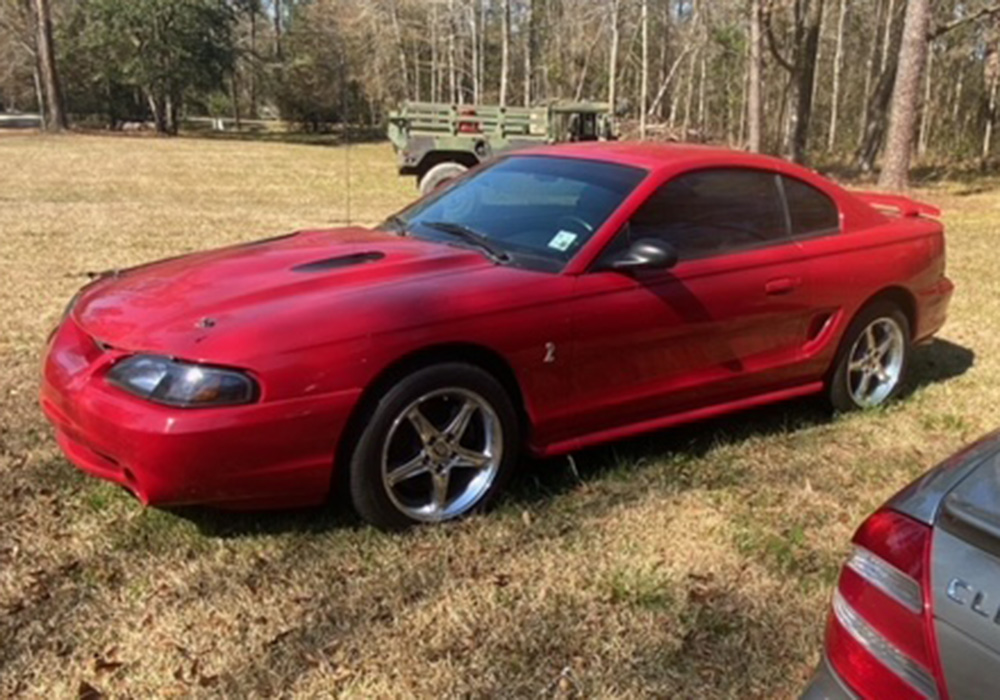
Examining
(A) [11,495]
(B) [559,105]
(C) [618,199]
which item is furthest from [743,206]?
(B) [559,105]

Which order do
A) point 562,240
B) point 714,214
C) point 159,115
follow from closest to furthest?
point 562,240 < point 714,214 < point 159,115

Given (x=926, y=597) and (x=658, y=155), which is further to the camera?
(x=658, y=155)

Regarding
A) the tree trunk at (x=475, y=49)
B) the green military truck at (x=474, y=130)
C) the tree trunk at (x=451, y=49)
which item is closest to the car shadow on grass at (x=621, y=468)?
the green military truck at (x=474, y=130)

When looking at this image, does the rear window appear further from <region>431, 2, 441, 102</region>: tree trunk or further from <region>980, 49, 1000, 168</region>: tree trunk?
<region>431, 2, 441, 102</region>: tree trunk

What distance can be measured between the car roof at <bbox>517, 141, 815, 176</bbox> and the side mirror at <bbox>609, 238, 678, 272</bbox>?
1.80ft

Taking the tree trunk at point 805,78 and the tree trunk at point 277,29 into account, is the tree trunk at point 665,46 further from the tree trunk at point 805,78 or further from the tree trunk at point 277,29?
the tree trunk at point 277,29

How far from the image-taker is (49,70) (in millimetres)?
39031

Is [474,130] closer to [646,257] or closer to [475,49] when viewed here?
[646,257]

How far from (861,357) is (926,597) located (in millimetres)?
3715

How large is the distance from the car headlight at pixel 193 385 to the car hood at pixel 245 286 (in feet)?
0.19

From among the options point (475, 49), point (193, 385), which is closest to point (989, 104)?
point (475, 49)

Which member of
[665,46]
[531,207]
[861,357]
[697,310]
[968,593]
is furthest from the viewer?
[665,46]

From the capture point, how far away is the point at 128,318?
346 cm

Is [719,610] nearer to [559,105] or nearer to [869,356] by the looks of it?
[869,356]
